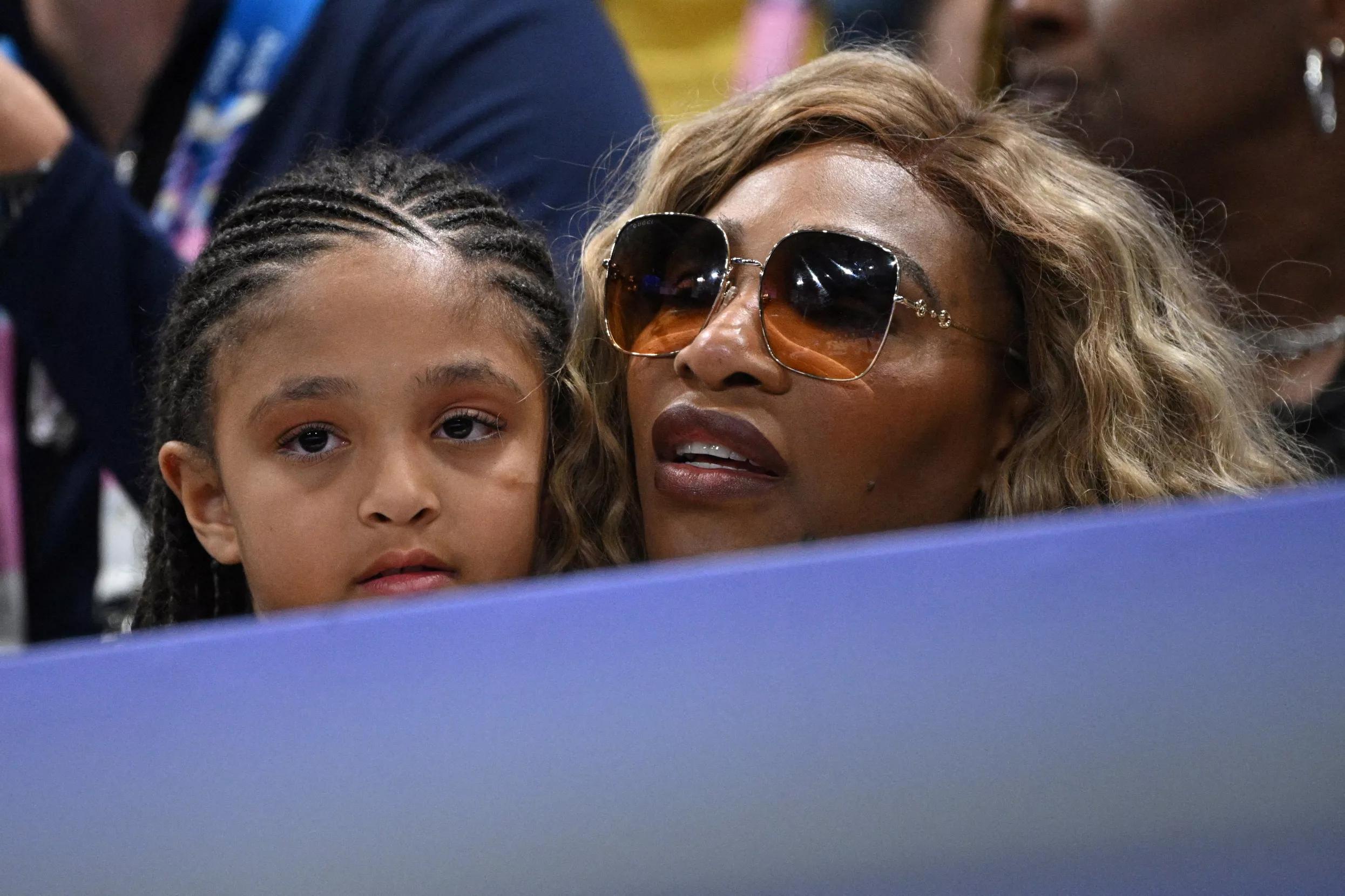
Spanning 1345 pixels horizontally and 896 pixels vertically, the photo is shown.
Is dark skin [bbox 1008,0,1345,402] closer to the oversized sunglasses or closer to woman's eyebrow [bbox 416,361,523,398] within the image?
the oversized sunglasses

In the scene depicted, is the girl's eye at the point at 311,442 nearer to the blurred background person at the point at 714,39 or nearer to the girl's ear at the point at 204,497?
the girl's ear at the point at 204,497

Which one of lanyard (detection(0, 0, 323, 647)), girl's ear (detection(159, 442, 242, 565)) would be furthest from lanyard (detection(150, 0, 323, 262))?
girl's ear (detection(159, 442, 242, 565))

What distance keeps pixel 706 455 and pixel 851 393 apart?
0.16 metres

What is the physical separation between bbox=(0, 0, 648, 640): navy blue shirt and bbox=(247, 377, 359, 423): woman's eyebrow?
54cm

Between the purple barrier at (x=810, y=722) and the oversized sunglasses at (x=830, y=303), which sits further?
the oversized sunglasses at (x=830, y=303)

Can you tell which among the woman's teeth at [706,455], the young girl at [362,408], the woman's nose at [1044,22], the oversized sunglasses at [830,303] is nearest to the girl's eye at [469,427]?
the young girl at [362,408]

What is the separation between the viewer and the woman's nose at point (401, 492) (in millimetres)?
1619

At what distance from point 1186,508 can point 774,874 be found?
0.97 ft

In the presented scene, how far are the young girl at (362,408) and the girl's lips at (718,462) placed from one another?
0.63ft

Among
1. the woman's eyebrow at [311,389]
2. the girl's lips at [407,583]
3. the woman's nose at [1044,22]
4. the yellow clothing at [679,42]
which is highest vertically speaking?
the woman's nose at [1044,22]

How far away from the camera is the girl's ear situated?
1.82 meters

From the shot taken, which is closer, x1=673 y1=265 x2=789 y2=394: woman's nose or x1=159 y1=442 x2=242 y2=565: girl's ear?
x1=673 y1=265 x2=789 y2=394: woman's nose

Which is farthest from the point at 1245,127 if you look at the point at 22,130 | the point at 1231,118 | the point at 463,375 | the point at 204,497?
the point at 22,130

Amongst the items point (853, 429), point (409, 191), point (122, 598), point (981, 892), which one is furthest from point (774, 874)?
point (122, 598)
